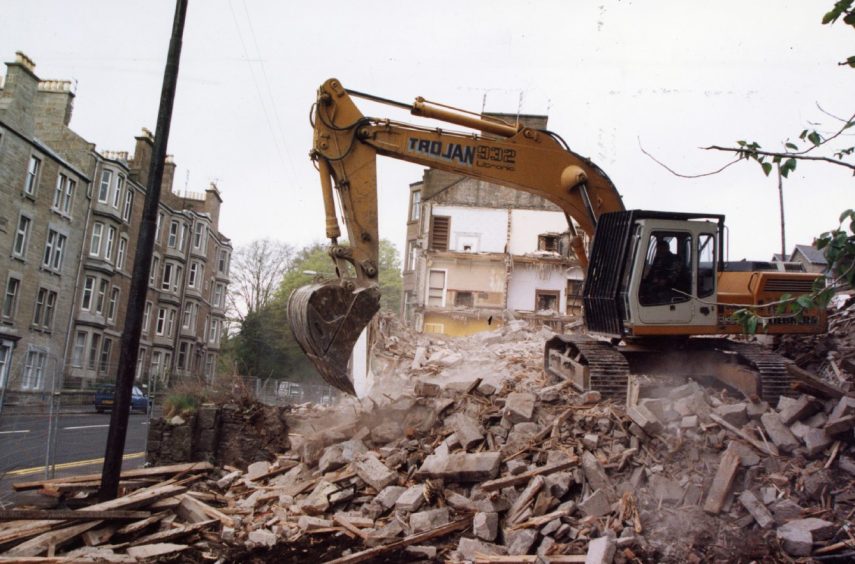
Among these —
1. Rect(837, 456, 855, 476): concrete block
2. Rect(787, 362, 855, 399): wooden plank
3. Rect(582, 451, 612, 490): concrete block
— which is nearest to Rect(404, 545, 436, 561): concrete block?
Rect(582, 451, 612, 490): concrete block

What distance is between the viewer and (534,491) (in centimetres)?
755

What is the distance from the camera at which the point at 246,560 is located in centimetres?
715

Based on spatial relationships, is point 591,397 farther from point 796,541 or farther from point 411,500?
point 796,541

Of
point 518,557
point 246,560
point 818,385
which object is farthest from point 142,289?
point 818,385

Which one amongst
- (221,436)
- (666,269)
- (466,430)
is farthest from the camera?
(221,436)

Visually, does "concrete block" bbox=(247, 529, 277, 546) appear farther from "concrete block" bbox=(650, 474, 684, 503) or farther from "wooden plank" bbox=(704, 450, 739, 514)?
"wooden plank" bbox=(704, 450, 739, 514)

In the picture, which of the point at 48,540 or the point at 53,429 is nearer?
the point at 48,540

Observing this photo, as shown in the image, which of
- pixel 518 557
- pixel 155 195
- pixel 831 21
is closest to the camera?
pixel 831 21

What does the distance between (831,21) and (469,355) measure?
40.5 feet

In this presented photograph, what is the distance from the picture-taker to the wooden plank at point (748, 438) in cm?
775

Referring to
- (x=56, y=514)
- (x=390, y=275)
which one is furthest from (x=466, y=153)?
(x=390, y=275)

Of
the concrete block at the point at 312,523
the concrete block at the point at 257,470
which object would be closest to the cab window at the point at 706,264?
the concrete block at the point at 312,523

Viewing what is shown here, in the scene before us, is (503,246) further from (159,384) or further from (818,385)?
(818,385)

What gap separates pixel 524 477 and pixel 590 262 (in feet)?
12.8
